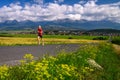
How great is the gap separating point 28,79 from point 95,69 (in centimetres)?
744

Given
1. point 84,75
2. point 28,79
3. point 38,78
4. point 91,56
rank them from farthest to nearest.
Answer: point 91,56, point 84,75, point 28,79, point 38,78

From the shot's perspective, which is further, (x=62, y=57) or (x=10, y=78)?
(x=62, y=57)

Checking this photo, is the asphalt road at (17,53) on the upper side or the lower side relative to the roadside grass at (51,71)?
lower

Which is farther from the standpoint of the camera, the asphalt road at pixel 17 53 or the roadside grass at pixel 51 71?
the asphalt road at pixel 17 53

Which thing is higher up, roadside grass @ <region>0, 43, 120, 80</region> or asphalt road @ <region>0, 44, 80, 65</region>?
roadside grass @ <region>0, 43, 120, 80</region>

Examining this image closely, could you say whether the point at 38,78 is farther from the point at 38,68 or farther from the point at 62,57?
the point at 62,57

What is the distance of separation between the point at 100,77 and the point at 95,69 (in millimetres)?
1623

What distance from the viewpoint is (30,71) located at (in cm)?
1009

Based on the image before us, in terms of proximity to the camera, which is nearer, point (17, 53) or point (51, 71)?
point (51, 71)

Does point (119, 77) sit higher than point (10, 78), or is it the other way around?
point (10, 78)

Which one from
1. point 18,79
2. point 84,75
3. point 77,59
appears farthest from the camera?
point 77,59

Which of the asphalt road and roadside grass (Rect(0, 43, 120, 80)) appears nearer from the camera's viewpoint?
roadside grass (Rect(0, 43, 120, 80))

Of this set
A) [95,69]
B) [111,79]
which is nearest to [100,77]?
[111,79]

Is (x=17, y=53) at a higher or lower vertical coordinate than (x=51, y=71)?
lower
